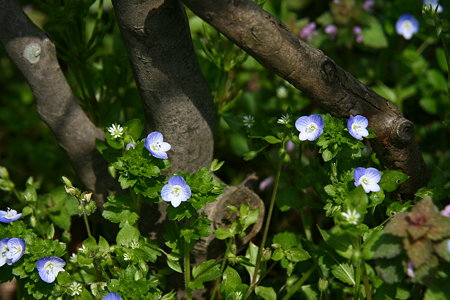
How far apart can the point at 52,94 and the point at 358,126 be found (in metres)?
1.04

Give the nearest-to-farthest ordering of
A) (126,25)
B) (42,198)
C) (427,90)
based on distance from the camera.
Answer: (126,25) < (42,198) < (427,90)

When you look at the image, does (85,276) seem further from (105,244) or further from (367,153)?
(367,153)

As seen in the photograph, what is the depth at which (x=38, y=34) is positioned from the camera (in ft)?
6.58


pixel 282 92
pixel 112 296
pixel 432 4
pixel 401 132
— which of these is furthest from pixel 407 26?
pixel 112 296

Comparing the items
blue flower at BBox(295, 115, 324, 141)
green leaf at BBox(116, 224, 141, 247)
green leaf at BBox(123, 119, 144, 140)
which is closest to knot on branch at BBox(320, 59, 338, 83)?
blue flower at BBox(295, 115, 324, 141)

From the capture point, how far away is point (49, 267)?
5.76ft

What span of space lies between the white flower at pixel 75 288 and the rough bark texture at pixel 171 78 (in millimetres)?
508

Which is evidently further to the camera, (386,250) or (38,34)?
(38,34)

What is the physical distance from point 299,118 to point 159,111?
46 centimetres

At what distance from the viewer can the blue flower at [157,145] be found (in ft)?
5.79

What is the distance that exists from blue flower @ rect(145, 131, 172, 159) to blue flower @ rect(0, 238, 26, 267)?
18.2 inches

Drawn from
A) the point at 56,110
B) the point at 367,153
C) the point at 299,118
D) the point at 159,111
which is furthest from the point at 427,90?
the point at 56,110

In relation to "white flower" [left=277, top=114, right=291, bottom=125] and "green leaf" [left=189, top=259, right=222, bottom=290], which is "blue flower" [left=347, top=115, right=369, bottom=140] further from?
"green leaf" [left=189, top=259, right=222, bottom=290]

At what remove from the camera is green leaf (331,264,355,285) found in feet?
5.99
